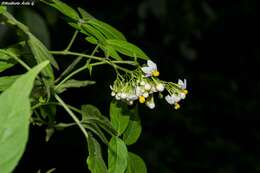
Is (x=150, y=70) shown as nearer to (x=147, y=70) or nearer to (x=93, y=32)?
(x=147, y=70)

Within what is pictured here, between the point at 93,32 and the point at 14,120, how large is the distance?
1.23 feet

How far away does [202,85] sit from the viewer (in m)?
4.90

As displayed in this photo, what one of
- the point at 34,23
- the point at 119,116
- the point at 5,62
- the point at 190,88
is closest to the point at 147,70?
the point at 119,116

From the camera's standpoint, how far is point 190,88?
4.77 metres

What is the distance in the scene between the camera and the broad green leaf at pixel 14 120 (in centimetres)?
50

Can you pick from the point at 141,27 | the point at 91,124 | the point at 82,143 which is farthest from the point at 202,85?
the point at 91,124

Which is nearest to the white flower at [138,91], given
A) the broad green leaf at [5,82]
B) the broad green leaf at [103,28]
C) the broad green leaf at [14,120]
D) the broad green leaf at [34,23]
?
the broad green leaf at [103,28]

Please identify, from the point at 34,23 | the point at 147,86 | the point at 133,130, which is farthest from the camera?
the point at 34,23

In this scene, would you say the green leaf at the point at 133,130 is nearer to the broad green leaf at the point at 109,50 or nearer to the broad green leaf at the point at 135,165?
the broad green leaf at the point at 135,165

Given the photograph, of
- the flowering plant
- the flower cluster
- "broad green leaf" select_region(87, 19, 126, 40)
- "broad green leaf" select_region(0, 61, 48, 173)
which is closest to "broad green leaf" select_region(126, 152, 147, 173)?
the flowering plant

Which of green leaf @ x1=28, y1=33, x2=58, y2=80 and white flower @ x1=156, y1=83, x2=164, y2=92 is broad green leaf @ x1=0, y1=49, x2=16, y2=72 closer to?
green leaf @ x1=28, y1=33, x2=58, y2=80

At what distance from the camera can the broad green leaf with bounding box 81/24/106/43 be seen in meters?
0.87

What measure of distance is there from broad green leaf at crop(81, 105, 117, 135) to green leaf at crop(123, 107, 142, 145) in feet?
0.31

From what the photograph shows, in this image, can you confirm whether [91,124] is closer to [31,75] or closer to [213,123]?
[31,75]
